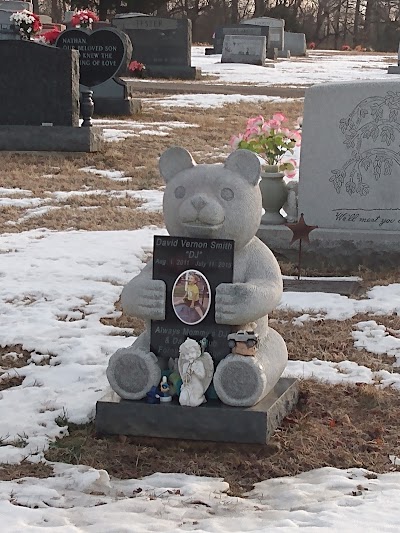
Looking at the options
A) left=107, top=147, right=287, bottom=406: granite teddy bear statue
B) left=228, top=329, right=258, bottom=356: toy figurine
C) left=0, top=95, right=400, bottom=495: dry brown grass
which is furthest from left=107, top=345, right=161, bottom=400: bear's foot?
left=228, top=329, right=258, bottom=356: toy figurine

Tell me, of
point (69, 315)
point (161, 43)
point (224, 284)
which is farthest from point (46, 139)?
point (161, 43)

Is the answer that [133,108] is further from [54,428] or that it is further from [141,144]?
[54,428]

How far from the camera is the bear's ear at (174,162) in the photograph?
15.2ft

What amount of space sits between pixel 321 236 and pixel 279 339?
3642 millimetres

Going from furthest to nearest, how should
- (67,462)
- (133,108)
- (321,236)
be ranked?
1. (133,108)
2. (321,236)
3. (67,462)

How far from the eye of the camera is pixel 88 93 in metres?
14.2

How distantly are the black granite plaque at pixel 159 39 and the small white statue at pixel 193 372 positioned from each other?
79.2ft

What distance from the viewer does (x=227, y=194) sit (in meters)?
4.49

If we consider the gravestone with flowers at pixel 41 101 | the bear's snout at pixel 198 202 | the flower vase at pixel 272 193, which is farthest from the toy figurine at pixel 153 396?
the gravestone with flowers at pixel 41 101

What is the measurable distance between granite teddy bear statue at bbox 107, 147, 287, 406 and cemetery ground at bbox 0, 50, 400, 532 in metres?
0.28

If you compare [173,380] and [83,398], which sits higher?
[173,380]

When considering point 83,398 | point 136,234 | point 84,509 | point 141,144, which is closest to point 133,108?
point 141,144

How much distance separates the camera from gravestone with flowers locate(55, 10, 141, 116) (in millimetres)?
17312

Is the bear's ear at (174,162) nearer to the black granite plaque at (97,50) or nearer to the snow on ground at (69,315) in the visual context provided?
the snow on ground at (69,315)
